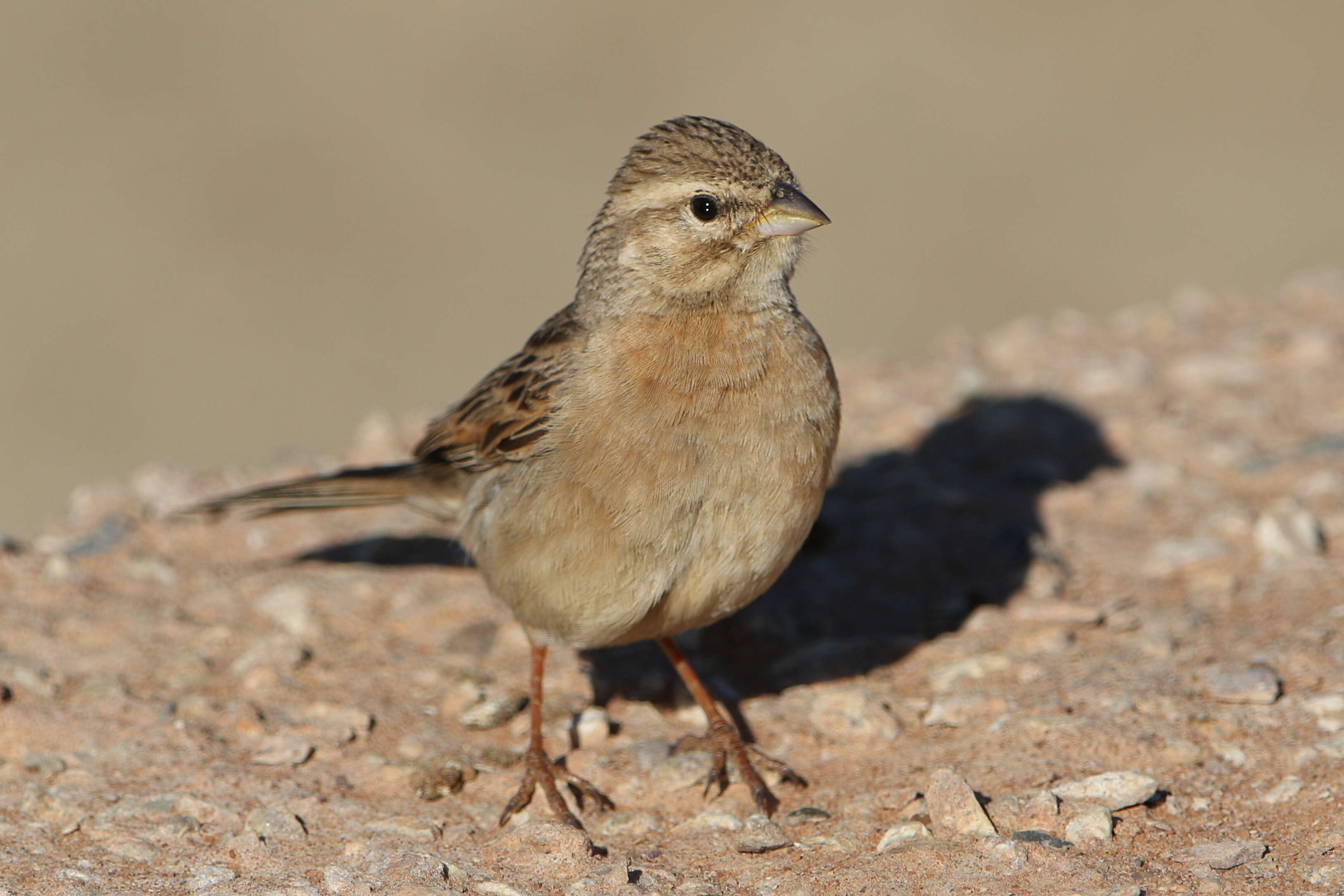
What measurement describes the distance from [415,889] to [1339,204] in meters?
13.7

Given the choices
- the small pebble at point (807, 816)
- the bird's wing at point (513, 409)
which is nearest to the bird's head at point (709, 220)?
the bird's wing at point (513, 409)

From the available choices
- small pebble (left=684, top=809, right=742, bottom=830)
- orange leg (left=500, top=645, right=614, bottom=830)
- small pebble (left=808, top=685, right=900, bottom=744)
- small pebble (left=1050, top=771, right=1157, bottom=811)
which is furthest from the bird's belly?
small pebble (left=1050, top=771, right=1157, bottom=811)

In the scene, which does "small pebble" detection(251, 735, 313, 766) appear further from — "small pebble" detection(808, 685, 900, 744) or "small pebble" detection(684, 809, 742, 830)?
"small pebble" detection(808, 685, 900, 744)

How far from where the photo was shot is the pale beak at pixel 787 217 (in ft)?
16.9

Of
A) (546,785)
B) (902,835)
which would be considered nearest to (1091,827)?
(902,835)

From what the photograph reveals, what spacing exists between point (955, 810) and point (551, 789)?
1.37 m

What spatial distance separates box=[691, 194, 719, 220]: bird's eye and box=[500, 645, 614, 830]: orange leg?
1.88 metres

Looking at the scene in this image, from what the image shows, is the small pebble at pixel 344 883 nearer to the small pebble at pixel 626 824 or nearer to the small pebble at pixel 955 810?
the small pebble at pixel 626 824

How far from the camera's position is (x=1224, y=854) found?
14.1 feet

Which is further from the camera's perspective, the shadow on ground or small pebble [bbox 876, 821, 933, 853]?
the shadow on ground

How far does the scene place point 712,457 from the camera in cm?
495

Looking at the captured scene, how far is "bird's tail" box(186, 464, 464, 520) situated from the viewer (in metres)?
6.23

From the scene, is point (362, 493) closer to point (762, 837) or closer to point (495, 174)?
point (762, 837)

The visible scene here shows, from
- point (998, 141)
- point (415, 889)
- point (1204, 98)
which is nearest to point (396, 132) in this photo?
point (998, 141)
